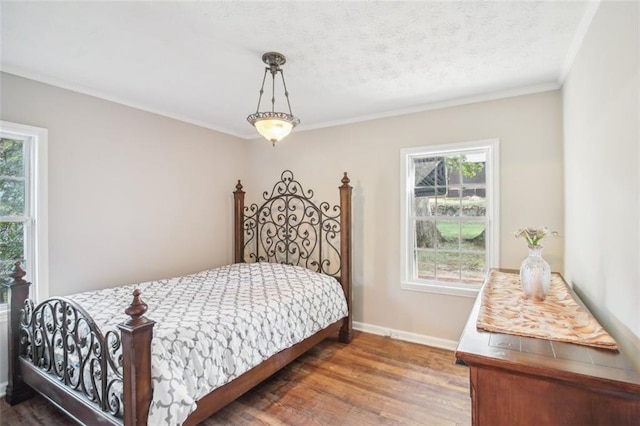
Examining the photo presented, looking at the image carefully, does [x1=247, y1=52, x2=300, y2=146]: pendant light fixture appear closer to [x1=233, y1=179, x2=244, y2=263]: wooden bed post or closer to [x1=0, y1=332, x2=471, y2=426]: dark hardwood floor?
[x1=0, y1=332, x2=471, y2=426]: dark hardwood floor

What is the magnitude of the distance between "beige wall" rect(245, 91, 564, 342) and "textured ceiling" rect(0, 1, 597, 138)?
0.26 metres

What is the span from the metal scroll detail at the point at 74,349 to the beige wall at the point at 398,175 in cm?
259

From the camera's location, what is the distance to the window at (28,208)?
8.33ft

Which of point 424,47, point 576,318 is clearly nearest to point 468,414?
point 576,318

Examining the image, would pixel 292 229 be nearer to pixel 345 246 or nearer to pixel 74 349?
pixel 345 246

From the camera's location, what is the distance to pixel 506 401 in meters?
1.14

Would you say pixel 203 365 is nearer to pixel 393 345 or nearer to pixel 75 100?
pixel 393 345

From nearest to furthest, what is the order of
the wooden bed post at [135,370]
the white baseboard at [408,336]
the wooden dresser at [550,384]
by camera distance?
the wooden dresser at [550,384] < the wooden bed post at [135,370] < the white baseboard at [408,336]

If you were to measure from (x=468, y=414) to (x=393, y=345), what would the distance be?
119 centimetres

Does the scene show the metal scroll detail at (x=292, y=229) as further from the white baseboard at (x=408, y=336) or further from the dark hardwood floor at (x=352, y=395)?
the dark hardwood floor at (x=352, y=395)

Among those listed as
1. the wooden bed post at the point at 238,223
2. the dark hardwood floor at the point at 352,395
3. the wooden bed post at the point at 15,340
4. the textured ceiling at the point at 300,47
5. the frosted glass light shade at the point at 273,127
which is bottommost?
the dark hardwood floor at the point at 352,395

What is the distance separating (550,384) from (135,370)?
1.74m

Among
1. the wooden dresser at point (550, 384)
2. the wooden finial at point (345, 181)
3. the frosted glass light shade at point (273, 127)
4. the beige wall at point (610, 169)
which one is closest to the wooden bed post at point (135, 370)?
the frosted glass light shade at point (273, 127)

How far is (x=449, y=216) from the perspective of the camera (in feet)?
10.9
